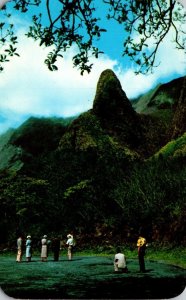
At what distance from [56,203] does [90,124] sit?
1.73 meters

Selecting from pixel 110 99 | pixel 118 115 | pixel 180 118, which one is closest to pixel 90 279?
pixel 180 118

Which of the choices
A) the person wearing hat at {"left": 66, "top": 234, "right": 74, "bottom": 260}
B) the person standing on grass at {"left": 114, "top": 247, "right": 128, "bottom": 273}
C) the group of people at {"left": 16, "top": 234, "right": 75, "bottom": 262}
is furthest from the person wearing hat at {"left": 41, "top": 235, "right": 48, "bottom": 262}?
the person standing on grass at {"left": 114, "top": 247, "right": 128, "bottom": 273}

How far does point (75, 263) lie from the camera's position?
7832 mm

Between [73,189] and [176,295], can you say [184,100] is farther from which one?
[176,295]

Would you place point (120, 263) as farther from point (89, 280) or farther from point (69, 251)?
point (69, 251)

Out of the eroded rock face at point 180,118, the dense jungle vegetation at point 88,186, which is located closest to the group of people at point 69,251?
the dense jungle vegetation at point 88,186

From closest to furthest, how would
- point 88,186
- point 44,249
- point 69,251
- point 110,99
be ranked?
point 44,249 < point 69,251 < point 88,186 < point 110,99

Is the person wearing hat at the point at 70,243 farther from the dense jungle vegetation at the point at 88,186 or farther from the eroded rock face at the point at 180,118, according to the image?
the eroded rock face at the point at 180,118

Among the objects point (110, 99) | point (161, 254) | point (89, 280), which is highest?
point (110, 99)

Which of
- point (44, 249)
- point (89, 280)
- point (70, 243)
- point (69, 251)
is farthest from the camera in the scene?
point (70, 243)

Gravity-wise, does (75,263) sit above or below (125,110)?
below

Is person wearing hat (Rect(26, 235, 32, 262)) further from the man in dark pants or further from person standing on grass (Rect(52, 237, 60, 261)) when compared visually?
the man in dark pants

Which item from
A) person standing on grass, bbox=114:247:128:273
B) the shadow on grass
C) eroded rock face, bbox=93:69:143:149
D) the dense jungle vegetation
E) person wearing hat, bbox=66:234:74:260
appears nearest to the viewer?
the shadow on grass

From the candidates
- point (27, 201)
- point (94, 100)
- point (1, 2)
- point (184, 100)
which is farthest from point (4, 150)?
point (184, 100)
